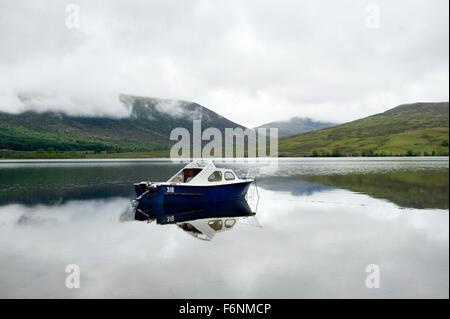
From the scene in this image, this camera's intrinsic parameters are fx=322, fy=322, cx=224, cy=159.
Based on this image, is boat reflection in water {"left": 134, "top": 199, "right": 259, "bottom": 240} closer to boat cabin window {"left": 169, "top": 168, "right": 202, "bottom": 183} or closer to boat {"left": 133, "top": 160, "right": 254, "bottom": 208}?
boat {"left": 133, "top": 160, "right": 254, "bottom": 208}

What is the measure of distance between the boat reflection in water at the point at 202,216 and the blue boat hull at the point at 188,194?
1.76 ft

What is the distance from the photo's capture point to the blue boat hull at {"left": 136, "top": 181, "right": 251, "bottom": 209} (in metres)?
30.8

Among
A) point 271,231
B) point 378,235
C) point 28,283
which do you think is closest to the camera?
point 28,283

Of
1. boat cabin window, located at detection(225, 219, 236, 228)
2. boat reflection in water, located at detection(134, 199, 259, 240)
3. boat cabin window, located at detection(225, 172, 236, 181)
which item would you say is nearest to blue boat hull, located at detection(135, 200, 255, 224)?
boat reflection in water, located at detection(134, 199, 259, 240)

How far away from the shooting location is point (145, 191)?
3228 cm

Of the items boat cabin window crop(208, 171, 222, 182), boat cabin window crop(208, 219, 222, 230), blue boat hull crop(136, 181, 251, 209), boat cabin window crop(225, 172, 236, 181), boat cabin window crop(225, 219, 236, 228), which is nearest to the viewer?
boat cabin window crop(208, 219, 222, 230)

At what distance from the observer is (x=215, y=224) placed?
24094 mm

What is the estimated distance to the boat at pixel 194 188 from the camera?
30.8 metres

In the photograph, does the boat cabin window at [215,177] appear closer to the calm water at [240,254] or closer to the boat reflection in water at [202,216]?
the boat reflection in water at [202,216]

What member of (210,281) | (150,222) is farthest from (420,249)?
(150,222)

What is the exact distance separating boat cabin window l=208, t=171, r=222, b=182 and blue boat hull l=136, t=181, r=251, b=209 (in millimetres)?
Answer: 1197
